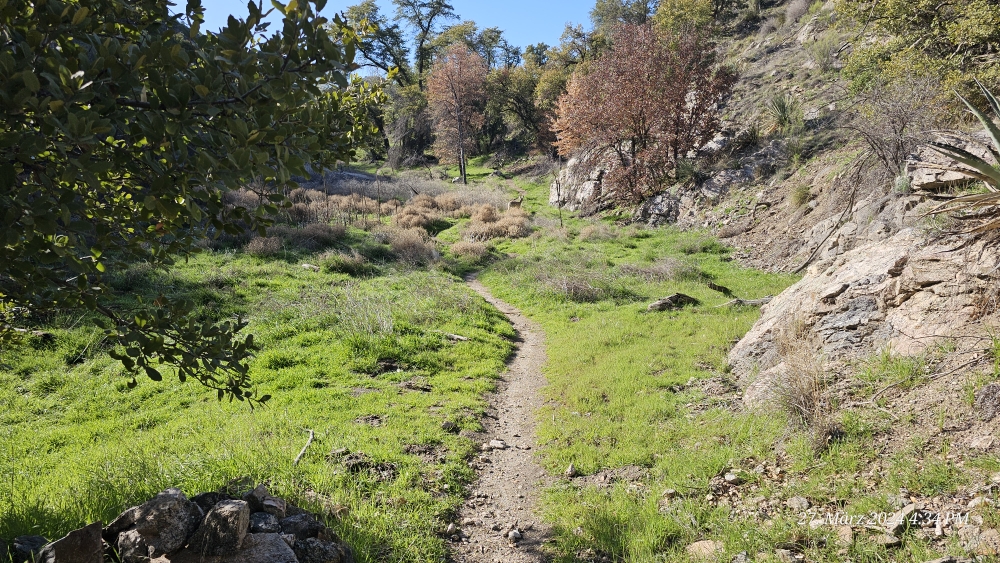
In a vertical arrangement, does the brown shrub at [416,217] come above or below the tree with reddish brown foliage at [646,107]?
below

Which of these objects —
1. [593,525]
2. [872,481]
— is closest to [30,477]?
[593,525]

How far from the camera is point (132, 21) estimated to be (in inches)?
105

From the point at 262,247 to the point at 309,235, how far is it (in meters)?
2.34

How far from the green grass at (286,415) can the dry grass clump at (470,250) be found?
5.59 meters

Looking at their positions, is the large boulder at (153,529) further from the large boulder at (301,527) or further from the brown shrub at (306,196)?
the brown shrub at (306,196)

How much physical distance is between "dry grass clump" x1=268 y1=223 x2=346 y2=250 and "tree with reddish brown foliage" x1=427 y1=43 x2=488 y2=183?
65.0ft

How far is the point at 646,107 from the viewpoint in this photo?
919 inches

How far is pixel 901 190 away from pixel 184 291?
53.3 feet

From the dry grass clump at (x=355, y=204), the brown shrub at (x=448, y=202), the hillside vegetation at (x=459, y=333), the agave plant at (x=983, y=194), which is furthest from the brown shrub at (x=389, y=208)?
the agave plant at (x=983, y=194)

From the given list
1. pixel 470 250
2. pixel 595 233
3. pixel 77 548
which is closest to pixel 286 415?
pixel 77 548

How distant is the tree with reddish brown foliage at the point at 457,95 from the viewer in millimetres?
38938

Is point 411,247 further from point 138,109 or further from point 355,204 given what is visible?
point 138,109

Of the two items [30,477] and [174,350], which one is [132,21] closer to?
[174,350]

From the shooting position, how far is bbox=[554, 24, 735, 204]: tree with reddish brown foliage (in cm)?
2339
